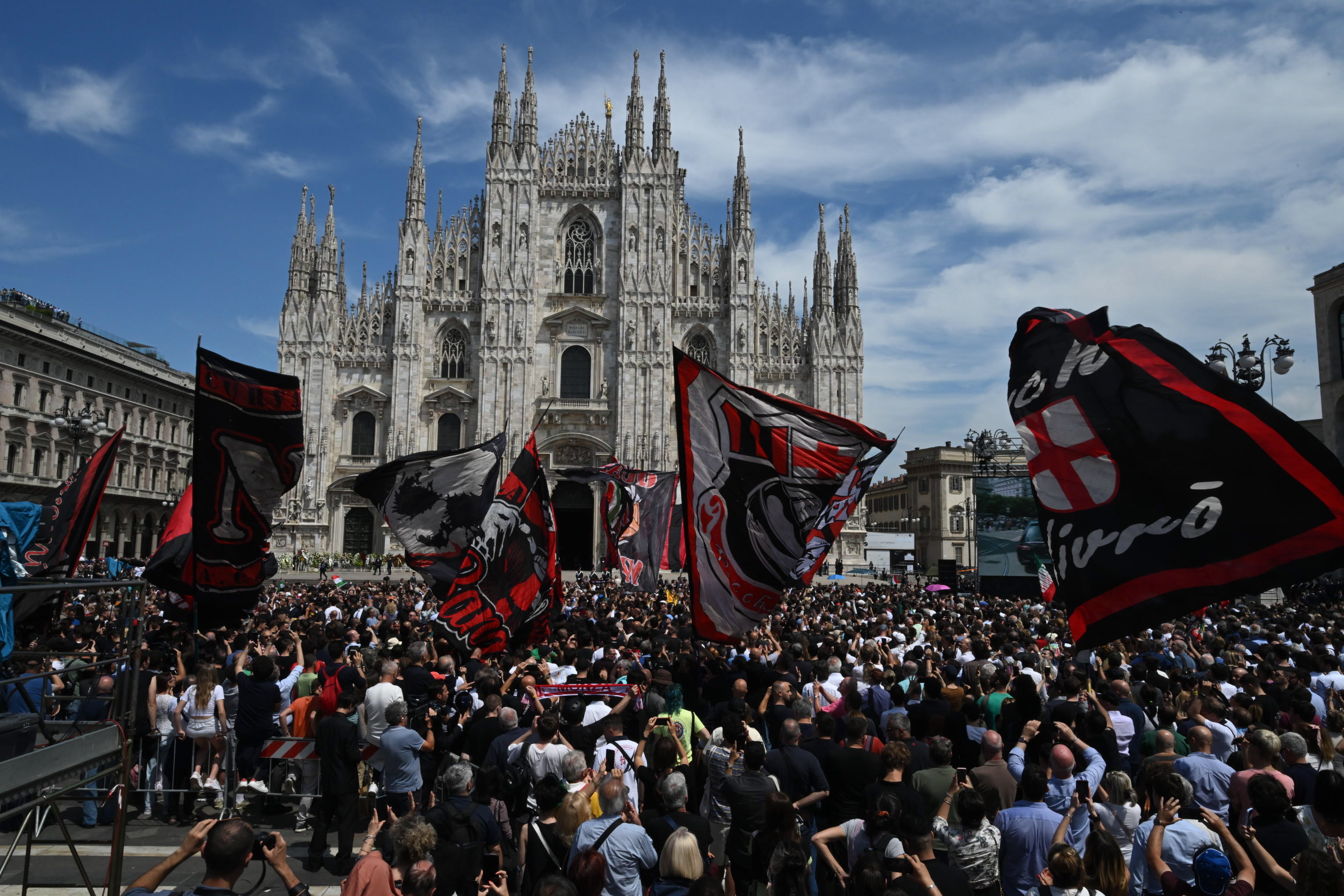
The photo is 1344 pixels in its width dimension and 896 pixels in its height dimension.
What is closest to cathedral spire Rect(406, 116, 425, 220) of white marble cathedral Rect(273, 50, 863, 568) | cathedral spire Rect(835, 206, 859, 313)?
white marble cathedral Rect(273, 50, 863, 568)

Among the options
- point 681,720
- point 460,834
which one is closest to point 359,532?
point 681,720

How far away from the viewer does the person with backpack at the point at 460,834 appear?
4.80m

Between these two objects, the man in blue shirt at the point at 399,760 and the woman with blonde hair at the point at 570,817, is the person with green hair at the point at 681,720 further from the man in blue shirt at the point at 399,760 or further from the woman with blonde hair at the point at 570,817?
the man in blue shirt at the point at 399,760

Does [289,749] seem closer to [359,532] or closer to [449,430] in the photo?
[449,430]

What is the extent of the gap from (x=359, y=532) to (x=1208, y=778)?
1630 inches

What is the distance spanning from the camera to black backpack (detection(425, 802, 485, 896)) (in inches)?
188

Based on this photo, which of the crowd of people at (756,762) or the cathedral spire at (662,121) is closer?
the crowd of people at (756,762)

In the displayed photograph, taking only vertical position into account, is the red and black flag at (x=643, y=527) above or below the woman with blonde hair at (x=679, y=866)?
above

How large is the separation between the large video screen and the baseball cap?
82.5 ft

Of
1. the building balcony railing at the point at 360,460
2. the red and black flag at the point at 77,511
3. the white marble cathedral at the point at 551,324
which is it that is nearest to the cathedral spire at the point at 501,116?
the white marble cathedral at the point at 551,324

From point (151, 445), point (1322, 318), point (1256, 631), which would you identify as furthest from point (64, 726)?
point (151, 445)

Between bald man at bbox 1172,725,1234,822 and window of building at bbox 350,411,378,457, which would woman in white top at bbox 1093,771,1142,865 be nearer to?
bald man at bbox 1172,725,1234,822

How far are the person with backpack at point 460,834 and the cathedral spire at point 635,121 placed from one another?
41858 millimetres

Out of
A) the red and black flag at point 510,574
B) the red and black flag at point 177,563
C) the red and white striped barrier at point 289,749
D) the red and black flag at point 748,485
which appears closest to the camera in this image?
the red and black flag at point 748,485
